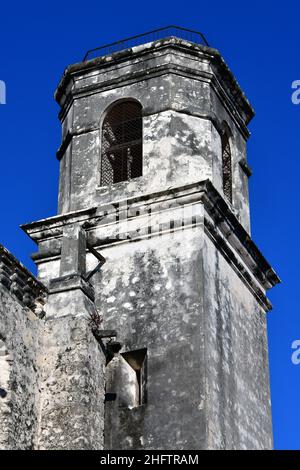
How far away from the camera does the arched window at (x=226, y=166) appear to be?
711 inches

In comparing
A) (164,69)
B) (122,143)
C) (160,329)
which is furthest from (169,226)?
(164,69)

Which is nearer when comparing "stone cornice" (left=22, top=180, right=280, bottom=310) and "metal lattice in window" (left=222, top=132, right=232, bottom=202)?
"stone cornice" (left=22, top=180, right=280, bottom=310)

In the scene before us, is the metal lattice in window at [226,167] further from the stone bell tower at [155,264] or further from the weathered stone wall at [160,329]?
the weathered stone wall at [160,329]

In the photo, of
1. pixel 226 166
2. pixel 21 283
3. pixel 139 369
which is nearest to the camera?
pixel 21 283

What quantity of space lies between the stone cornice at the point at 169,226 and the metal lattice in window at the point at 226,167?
1.28 meters

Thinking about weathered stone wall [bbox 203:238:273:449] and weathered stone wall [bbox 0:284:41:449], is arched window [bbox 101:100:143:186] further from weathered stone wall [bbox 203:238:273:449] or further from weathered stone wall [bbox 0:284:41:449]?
weathered stone wall [bbox 0:284:41:449]

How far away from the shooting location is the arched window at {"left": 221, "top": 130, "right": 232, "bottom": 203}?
18.0 meters

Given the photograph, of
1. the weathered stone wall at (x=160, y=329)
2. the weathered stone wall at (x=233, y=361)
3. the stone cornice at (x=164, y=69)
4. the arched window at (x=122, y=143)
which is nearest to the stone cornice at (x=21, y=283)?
the weathered stone wall at (x=160, y=329)

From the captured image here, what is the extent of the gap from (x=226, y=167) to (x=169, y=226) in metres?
2.81

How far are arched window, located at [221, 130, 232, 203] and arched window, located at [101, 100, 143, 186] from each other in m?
1.61

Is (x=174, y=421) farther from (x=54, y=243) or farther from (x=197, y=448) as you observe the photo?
(x=54, y=243)

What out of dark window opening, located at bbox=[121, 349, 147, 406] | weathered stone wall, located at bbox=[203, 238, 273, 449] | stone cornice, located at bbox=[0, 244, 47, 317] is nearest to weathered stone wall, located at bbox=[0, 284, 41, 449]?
stone cornice, located at bbox=[0, 244, 47, 317]

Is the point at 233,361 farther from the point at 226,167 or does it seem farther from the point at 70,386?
the point at 226,167

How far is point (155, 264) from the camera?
15.7m
